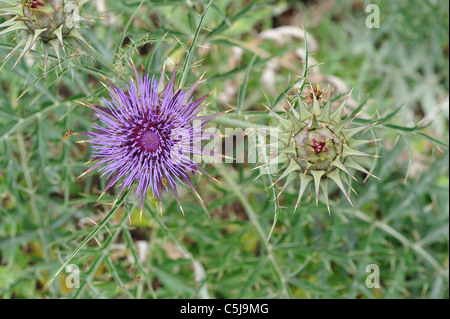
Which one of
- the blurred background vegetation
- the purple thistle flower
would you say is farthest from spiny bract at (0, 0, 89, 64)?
the purple thistle flower

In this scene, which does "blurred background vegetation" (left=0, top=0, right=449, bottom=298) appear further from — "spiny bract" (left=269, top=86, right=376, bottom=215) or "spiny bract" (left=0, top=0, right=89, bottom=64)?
"spiny bract" (left=269, top=86, right=376, bottom=215)

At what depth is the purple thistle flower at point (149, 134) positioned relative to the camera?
2.22 meters

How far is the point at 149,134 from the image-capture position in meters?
2.26

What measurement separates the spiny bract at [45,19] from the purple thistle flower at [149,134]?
35 cm

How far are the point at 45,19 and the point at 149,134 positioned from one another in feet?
2.40

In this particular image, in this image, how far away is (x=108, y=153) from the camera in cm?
222

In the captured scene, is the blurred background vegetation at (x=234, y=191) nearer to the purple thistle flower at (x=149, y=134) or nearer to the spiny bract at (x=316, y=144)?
the purple thistle flower at (x=149, y=134)

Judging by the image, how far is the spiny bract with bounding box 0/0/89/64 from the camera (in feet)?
6.65

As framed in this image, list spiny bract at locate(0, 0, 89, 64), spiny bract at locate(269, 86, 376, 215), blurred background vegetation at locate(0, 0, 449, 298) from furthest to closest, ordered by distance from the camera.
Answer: blurred background vegetation at locate(0, 0, 449, 298) → spiny bract at locate(269, 86, 376, 215) → spiny bract at locate(0, 0, 89, 64)

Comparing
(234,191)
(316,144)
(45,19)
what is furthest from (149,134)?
(234,191)

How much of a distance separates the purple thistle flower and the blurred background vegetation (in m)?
0.26

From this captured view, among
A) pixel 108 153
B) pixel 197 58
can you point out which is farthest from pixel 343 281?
pixel 108 153

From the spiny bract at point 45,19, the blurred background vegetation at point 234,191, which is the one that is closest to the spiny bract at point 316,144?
the blurred background vegetation at point 234,191
